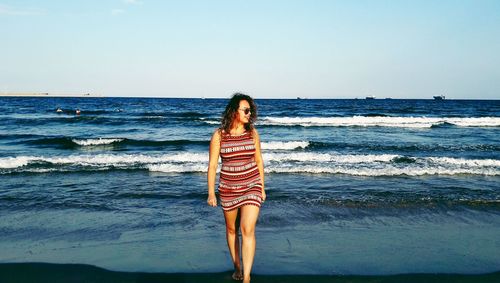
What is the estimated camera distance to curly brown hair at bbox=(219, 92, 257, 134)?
391 cm

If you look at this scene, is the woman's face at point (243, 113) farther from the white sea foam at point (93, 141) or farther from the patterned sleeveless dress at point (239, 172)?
the white sea foam at point (93, 141)

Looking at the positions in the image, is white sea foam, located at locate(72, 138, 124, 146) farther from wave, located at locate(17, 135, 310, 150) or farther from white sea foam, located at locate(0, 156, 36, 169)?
white sea foam, located at locate(0, 156, 36, 169)

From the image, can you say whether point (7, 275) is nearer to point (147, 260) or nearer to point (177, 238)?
point (147, 260)

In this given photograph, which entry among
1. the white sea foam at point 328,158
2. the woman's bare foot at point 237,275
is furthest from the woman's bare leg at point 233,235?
the white sea foam at point 328,158

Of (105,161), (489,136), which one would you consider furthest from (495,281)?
(489,136)

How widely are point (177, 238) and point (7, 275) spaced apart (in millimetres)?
2094

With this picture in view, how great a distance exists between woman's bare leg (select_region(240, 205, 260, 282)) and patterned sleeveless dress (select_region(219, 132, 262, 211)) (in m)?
0.06

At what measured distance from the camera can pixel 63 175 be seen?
1133 cm

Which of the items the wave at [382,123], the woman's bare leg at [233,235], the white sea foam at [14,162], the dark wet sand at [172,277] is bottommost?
the white sea foam at [14,162]

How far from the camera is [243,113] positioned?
3916mm

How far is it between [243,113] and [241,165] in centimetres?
50

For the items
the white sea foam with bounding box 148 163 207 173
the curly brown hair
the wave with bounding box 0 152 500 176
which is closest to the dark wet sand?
the curly brown hair

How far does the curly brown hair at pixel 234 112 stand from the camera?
3.91m

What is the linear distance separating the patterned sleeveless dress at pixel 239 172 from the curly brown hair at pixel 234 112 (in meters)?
0.07
